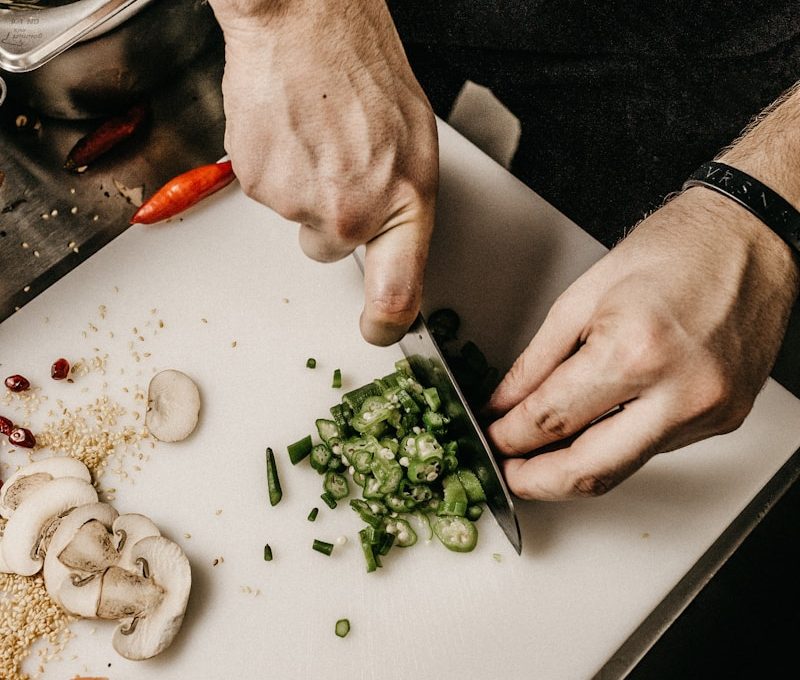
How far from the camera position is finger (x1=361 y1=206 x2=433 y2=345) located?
1296mm

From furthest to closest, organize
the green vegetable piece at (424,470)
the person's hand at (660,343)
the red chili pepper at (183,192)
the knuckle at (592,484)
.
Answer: the red chili pepper at (183,192) < the green vegetable piece at (424,470) < the knuckle at (592,484) < the person's hand at (660,343)

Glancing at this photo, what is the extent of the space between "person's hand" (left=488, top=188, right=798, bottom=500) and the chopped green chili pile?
227mm

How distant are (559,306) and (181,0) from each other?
1.15 m

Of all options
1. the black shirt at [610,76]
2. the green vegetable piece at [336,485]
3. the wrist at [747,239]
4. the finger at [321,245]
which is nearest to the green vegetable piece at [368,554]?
the green vegetable piece at [336,485]

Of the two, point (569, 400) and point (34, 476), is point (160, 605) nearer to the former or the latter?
point (34, 476)

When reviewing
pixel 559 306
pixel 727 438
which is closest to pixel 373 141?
pixel 559 306

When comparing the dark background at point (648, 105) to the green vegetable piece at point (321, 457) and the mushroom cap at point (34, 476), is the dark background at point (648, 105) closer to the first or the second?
the green vegetable piece at point (321, 457)

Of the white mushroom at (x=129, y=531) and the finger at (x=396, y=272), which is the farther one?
the white mushroom at (x=129, y=531)

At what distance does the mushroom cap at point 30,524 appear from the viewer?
153cm

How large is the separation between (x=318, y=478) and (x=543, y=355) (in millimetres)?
596

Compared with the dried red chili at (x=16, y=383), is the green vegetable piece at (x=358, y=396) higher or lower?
lower

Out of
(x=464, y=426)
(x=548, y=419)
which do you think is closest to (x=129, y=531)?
(x=464, y=426)

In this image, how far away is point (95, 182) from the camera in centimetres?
186

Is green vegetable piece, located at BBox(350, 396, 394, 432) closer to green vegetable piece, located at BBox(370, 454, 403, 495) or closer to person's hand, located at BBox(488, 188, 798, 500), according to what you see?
green vegetable piece, located at BBox(370, 454, 403, 495)
